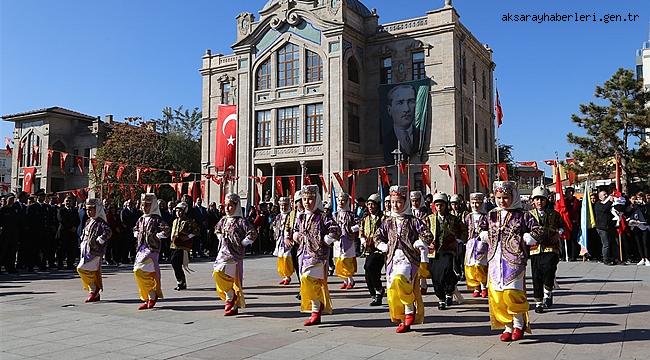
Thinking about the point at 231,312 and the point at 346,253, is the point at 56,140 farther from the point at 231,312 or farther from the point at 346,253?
the point at 231,312

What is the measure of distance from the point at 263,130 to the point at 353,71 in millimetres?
6942

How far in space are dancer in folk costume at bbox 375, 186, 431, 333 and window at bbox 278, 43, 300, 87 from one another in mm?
29514

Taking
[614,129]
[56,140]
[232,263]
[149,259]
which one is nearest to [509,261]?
[232,263]

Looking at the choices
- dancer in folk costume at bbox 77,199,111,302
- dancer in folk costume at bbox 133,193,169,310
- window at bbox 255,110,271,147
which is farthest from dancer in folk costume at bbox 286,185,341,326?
window at bbox 255,110,271,147

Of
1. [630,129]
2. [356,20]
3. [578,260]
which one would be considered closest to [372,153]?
[356,20]

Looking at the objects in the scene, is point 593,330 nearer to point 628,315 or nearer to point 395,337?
point 628,315

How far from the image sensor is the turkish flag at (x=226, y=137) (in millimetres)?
39094

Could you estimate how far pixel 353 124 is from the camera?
35938 mm

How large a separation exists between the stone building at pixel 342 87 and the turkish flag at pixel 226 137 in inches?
58.4

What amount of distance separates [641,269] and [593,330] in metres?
8.39

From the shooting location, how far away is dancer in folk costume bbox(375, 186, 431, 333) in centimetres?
682

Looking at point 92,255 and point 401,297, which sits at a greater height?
point 92,255

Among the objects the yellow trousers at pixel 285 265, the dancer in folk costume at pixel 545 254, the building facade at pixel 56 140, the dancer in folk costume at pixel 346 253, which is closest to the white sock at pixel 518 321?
the dancer in folk costume at pixel 545 254

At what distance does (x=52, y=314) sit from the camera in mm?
8344
